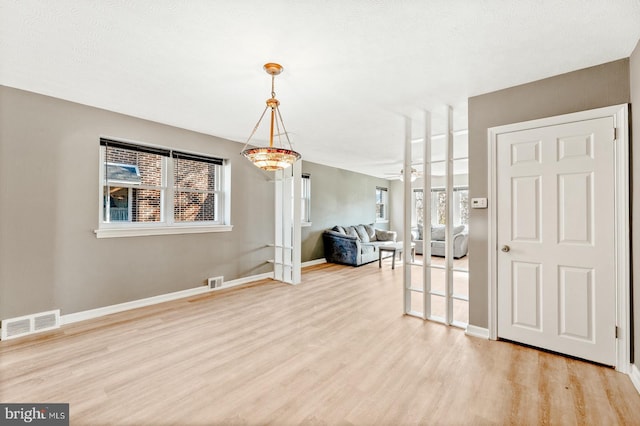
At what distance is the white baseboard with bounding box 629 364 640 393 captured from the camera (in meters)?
2.02

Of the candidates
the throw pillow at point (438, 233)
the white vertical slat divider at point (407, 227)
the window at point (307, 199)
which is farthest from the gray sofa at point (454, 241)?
the white vertical slat divider at point (407, 227)

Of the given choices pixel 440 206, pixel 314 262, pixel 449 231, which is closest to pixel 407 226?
pixel 449 231

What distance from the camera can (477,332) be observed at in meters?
2.92

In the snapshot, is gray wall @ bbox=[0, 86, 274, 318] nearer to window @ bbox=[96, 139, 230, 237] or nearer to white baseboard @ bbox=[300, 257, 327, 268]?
window @ bbox=[96, 139, 230, 237]

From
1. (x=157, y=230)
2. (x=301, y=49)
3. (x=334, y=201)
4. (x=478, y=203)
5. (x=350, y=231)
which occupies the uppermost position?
(x=301, y=49)

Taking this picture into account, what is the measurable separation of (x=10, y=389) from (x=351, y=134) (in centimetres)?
442

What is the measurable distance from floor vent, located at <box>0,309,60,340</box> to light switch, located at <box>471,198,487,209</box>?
4.56 metres

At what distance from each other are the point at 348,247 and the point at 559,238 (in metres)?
4.34

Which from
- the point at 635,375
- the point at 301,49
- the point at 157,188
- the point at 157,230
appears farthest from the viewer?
the point at 157,188

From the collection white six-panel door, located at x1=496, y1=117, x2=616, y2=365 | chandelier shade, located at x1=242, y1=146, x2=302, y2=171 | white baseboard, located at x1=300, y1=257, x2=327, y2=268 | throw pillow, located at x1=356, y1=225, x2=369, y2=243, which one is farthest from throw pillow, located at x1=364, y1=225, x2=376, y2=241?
chandelier shade, located at x1=242, y1=146, x2=302, y2=171

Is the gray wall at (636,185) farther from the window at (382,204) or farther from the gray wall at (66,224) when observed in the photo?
the window at (382,204)

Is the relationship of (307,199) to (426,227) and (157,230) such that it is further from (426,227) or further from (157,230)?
(426,227)

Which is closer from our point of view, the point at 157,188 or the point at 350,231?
the point at 157,188

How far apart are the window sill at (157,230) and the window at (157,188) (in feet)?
0.09
